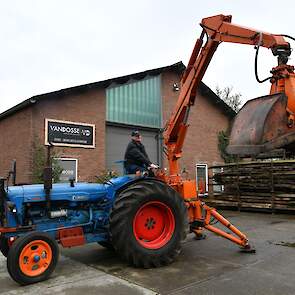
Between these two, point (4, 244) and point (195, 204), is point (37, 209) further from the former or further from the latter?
point (195, 204)

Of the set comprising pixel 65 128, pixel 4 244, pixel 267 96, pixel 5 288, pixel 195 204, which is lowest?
pixel 5 288

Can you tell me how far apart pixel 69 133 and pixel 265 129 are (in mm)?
11442

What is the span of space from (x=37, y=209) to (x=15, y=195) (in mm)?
452

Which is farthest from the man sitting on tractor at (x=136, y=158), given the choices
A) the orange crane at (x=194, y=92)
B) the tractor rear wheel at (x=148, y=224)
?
the orange crane at (x=194, y=92)

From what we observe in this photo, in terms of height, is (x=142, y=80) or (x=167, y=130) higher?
(x=142, y=80)

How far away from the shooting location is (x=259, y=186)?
46.5 ft

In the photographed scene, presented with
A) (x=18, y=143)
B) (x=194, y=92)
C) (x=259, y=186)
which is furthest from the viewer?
(x=18, y=143)

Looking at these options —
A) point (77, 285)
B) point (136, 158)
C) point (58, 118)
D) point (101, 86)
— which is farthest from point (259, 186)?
point (77, 285)

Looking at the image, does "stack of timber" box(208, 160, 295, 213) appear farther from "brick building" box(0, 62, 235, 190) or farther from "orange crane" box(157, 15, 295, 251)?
"orange crane" box(157, 15, 295, 251)

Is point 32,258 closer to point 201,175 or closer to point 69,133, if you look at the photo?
point 69,133

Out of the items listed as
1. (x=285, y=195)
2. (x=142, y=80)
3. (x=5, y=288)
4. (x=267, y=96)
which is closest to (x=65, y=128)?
(x=142, y=80)

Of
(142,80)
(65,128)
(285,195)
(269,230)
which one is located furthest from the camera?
(142,80)

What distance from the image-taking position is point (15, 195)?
20.4ft

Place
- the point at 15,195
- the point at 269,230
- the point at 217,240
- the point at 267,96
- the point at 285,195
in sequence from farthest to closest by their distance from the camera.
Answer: the point at 285,195 → the point at 269,230 → the point at 217,240 → the point at 15,195 → the point at 267,96
